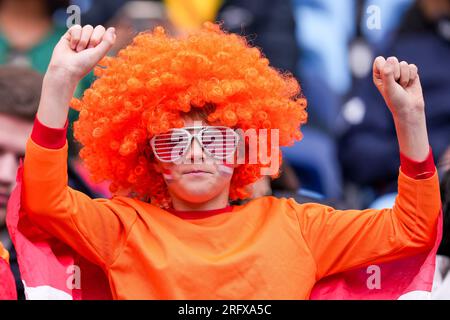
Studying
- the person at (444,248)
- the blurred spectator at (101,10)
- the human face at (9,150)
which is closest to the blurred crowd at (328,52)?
the blurred spectator at (101,10)

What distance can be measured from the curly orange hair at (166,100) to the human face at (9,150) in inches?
23.9

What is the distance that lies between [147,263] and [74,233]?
0.67 ft

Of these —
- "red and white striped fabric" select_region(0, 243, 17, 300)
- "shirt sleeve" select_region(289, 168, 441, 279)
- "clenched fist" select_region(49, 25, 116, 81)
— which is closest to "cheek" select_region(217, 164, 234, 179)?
"shirt sleeve" select_region(289, 168, 441, 279)

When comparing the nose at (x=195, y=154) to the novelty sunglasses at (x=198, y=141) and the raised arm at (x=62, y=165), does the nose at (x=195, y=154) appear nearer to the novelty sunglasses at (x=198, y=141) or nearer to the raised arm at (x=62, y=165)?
the novelty sunglasses at (x=198, y=141)

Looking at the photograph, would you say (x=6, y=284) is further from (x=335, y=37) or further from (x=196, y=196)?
(x=335, y=37)

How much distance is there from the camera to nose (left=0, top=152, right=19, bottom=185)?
10.9ft

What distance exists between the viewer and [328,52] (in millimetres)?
4445

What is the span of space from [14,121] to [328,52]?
5.26ft

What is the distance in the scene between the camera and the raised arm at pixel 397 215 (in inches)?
101

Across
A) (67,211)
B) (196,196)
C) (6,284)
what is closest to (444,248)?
(196,196)

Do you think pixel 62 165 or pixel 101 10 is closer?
pixel 62 165

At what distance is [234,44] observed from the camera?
285 cm

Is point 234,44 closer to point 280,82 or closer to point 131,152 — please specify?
point 280,82

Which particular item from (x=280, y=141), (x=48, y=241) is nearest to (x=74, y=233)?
(x=48, y=241)
